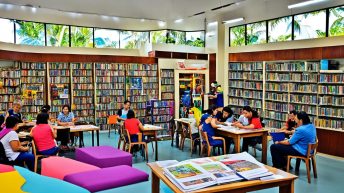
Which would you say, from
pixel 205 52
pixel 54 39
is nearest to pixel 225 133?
pixel 205 52

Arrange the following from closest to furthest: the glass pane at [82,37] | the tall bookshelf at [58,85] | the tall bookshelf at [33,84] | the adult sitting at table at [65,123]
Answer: the adult sitting at table at [65,123]
the tall bookshelf at [33,84]
the tall bookshelf at [58,85]
the glass pane at [82,37]

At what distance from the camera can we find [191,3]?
11.2 metres

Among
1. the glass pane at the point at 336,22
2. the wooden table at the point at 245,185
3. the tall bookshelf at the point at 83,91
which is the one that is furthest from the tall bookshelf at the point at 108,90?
the wooden table at the point at 245,185

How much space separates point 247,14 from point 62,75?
6794 millimetres

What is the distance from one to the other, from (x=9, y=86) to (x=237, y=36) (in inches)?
309

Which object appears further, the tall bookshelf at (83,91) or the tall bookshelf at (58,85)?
the tall bookshelf at (83,91)

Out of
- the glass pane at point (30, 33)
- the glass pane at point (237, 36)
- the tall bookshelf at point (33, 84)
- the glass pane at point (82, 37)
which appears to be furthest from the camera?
the glass pane at point (82, 37)

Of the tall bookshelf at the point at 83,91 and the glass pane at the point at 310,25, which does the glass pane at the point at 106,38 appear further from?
the glass pane at the point at 310,25

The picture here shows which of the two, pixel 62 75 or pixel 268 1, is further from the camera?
pixel 62 75

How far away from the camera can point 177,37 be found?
13.7m

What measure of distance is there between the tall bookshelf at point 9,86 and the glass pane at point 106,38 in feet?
10.6

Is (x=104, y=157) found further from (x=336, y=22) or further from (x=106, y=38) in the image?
(x=106, y=38)

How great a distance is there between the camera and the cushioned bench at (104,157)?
563 centimetres

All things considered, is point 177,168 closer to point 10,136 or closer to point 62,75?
point 10,136
